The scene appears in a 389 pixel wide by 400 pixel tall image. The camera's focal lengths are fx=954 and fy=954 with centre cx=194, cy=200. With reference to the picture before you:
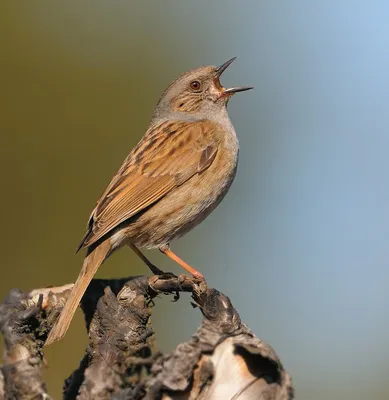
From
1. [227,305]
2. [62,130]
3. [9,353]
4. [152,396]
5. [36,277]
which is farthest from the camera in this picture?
[62,130]

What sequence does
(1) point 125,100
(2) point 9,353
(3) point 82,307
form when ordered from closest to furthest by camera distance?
1. (2) point 9,353
2. (3) point 82,307
3. (1) point 125,100

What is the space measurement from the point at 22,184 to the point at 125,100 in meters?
1.56

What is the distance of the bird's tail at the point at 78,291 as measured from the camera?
13.1 feet

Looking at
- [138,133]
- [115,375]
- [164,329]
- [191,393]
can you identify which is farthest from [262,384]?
[138,133]

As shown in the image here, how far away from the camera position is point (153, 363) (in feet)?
10.3

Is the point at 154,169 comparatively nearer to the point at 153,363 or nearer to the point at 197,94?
the point at 197,94

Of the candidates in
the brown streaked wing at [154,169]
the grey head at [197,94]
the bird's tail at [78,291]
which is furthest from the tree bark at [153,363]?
the grey head at [197,94]

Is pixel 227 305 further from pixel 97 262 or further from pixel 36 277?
pixel 36 277

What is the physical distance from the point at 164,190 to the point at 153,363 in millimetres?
2717

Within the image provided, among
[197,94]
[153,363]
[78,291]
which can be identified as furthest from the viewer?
[197,94]

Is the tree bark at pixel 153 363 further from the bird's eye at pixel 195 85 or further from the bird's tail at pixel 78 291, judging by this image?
the bird's eye at pixel 195 85

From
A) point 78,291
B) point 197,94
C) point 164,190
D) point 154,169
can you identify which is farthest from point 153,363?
point 197,94

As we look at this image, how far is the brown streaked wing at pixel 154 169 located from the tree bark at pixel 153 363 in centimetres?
161

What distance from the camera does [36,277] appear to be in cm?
771
